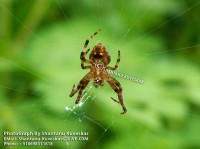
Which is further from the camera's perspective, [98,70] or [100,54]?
[98,70]

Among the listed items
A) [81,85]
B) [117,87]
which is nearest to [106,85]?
[117,87]

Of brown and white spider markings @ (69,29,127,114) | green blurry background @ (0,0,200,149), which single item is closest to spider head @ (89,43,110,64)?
brown and white spider markings @ (69,29,127,114)

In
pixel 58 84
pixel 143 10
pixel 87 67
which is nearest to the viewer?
pixel 58 84

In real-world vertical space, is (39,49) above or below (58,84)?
above

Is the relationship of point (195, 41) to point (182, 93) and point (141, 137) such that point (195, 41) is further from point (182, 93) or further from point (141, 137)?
point (141, 137)

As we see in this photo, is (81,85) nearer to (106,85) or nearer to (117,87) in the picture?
(106,85)

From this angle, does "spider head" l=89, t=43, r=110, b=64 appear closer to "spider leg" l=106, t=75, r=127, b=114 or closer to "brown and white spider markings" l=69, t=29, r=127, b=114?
"brown and white spider markings" l=69, t=29, r=127, b=114

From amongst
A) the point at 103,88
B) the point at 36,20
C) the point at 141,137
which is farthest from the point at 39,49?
the point at 141,137
